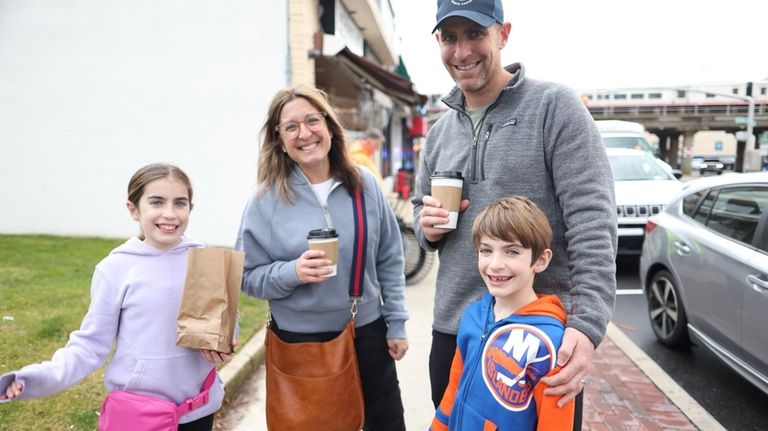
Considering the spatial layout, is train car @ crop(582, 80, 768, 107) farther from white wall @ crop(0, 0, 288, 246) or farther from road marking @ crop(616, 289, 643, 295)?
white wall @ crop(0, 0, 288, 246)

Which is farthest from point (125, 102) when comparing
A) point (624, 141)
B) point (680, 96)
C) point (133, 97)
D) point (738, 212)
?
point (680, 96)

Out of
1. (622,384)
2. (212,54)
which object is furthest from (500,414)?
(212,54)

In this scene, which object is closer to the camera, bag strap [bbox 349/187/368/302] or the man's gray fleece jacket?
the man's gray fleece jacket

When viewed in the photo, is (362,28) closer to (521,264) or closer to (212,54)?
(212,54)

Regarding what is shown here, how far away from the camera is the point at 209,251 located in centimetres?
179

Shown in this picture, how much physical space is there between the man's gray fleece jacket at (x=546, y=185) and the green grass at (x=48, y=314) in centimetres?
236

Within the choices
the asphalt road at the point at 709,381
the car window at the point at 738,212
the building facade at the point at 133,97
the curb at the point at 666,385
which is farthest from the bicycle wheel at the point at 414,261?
the car window at the point at 738,212

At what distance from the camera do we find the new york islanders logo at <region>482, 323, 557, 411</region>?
150cm

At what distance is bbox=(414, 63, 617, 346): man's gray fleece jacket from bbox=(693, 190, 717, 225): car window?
10.4 feet

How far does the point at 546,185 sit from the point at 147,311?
1499mm

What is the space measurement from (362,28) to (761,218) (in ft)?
37.5

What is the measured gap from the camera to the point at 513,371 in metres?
1.54

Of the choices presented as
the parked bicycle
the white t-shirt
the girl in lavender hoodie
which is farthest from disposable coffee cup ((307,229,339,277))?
the parked bicycle

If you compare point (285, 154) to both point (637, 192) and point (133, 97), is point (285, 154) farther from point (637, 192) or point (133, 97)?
point (133, 97)
